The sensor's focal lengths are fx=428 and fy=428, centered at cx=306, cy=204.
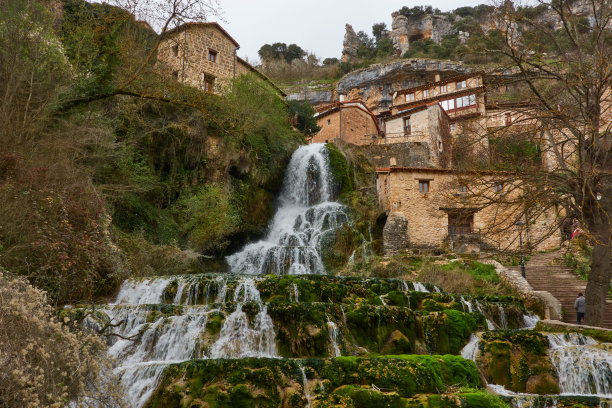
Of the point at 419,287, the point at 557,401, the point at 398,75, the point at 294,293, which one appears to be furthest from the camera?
the point at 398,75

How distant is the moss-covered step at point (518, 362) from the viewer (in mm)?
7941

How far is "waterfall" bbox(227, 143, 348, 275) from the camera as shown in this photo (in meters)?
17.3

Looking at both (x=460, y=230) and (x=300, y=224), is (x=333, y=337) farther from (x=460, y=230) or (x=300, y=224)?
(x=460, y=230)

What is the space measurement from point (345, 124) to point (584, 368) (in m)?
25.8

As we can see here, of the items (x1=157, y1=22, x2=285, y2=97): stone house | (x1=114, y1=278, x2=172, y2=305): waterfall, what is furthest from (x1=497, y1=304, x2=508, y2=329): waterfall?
(x1=157, y1=22, x2=285, y2=97): stone house

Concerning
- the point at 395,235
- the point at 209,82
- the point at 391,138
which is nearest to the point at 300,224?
the point at 395,235

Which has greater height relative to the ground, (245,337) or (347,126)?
(347,126)

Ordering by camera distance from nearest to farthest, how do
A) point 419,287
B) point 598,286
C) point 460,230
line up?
point 598,286 < point 419,287 < point 460,230

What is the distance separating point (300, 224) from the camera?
67.2 feet

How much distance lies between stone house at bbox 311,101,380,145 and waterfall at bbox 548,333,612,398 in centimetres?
2427

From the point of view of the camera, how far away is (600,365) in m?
7.80

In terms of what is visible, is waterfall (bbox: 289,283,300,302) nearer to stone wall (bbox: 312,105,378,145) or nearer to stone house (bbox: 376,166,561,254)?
stone house (bbox: 376,166,561,254)

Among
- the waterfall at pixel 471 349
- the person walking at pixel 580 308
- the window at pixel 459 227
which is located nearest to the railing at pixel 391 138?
the window at pixel 459 227

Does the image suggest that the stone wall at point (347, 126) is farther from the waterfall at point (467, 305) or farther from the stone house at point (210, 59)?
the waterfall at point (467, 305)
